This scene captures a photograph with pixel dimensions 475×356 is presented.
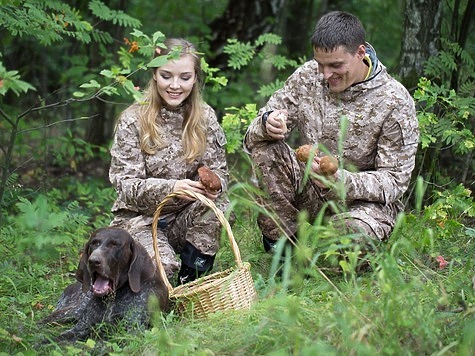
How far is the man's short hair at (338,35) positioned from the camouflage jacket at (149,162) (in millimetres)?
978

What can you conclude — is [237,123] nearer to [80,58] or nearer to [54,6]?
[54,6]

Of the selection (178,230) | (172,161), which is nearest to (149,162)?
(172,161)

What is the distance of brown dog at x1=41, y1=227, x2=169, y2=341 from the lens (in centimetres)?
440

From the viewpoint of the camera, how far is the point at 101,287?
443 centimetres

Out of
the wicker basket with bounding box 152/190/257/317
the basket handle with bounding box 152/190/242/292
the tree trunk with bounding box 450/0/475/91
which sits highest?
the tree trunk with bounding box 450/0/475/91

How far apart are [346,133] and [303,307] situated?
1.78 meters

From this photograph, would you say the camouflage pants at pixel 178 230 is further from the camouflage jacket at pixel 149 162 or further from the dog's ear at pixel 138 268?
the dog's ear at pixel 138 268

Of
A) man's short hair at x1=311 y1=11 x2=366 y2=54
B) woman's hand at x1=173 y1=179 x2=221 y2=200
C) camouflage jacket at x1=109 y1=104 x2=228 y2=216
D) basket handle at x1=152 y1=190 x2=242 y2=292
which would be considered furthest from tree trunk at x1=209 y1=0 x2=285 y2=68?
basket handle at x1=152 y1=190 x2=242 y2=292

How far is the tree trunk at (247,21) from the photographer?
955 cm

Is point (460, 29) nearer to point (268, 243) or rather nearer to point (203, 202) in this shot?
point (268, 243)

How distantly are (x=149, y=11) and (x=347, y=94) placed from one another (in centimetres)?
735

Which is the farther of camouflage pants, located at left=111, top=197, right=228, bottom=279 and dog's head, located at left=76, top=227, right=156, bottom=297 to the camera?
camouflage pants, located at left=111, top=197, right=228, bottom=279

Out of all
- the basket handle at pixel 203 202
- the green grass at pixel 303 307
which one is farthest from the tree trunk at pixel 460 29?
the basket handle at pixel 203 202

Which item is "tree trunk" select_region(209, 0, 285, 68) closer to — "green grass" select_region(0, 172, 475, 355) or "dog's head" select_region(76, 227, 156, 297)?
"green grass" select_region(0, 172, 475, 355)
